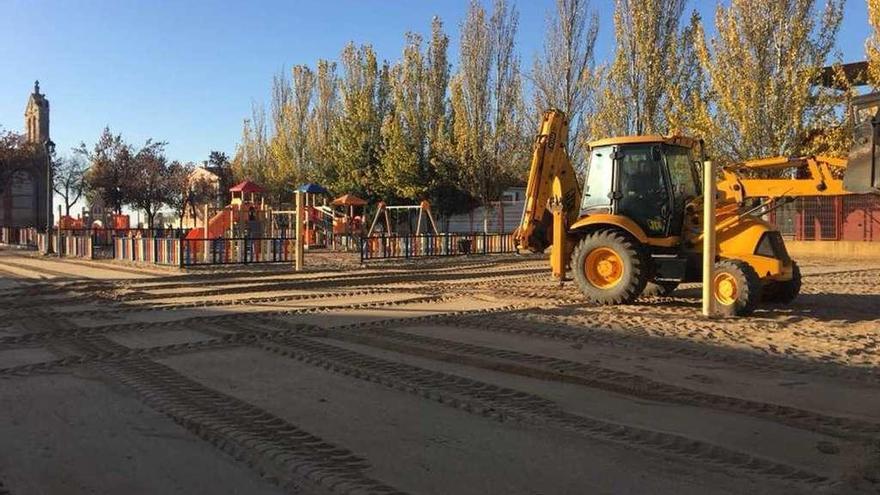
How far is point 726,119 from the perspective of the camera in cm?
2959

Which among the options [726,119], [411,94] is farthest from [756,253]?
[411,94]

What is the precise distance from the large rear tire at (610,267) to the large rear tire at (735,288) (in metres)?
1.37

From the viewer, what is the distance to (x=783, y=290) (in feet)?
39.4

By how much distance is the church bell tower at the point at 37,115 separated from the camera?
63750mm

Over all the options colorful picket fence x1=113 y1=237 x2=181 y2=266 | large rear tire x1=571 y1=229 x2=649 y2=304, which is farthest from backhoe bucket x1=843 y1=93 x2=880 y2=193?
colorful picket fence x1=113 y1=237 x2=181 y2=266

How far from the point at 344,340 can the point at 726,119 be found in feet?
83.2

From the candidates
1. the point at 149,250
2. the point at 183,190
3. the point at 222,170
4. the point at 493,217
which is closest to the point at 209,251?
the point at 149,250

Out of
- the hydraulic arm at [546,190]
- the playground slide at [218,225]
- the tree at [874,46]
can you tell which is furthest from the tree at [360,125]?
the hydraulic arm at [546,190]

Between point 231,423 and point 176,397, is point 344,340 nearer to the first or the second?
point 176,397

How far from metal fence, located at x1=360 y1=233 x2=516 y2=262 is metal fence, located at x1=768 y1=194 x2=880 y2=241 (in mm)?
11059

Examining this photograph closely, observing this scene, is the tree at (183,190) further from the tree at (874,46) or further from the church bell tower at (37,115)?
the tree at (874,46)

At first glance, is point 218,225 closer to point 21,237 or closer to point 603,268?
point 21,237

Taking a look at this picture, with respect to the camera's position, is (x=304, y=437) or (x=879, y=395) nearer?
(x=304, y=437)

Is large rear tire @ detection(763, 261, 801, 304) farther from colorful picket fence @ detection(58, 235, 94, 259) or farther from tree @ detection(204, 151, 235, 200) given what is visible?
tree @ detection(204, 151, 235, 200)
